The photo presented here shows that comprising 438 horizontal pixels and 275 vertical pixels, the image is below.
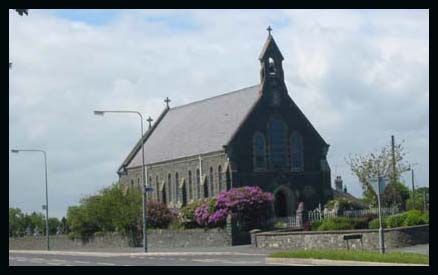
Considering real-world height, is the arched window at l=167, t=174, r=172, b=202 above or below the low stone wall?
above

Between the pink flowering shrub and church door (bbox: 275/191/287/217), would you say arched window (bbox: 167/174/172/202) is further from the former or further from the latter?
the pink flowering shrub

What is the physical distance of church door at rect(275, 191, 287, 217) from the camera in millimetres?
77875

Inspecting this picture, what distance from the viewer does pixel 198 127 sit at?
282ft

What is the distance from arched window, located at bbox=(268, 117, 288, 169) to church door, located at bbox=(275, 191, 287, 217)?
2439mm

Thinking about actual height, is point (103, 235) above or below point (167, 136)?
below

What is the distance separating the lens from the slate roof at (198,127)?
3140 inches

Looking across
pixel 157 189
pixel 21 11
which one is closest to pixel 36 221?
pixel 157 189

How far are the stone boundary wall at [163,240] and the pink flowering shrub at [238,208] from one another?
3.64 m

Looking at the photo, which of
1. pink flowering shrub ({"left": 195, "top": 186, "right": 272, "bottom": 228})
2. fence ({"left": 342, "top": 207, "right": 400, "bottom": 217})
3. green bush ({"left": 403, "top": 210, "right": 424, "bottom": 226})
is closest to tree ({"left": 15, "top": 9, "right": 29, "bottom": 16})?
green bush ({"left": 403, "top": 210, "right": 424, "bottom": 226})
